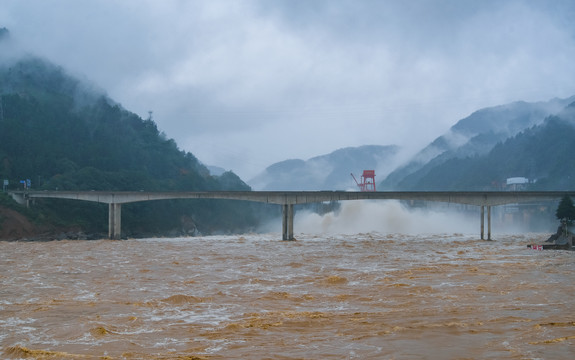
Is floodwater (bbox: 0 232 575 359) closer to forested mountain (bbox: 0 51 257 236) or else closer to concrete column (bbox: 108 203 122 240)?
concrete column (bbox: 108 203 122 240)

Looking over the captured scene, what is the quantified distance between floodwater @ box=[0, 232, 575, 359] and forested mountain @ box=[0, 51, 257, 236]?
7536 cm

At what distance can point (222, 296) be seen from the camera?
77.7 ft

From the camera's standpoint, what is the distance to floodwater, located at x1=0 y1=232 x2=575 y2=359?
45.8 feet

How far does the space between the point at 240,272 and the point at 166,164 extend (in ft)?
370

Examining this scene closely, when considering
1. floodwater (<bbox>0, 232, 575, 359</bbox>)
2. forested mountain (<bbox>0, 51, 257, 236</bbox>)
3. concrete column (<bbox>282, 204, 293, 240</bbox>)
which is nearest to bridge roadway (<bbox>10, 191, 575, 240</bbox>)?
concrete column (<bbox>282, 204, 293, 240</bbox>)

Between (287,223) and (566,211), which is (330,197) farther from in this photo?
(566,211)

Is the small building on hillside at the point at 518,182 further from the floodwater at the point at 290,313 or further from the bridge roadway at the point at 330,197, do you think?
the floodwater at the point at 290,313

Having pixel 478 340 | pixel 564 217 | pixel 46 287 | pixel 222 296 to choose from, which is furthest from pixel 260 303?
pixel 564 217

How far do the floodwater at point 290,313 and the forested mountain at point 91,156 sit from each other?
75.4 meters

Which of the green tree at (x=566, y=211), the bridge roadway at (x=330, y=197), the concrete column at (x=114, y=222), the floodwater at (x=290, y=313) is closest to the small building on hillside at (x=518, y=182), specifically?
the bridge roadway at (x=330, y=197)

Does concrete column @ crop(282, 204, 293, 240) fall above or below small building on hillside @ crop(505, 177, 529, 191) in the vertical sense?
below

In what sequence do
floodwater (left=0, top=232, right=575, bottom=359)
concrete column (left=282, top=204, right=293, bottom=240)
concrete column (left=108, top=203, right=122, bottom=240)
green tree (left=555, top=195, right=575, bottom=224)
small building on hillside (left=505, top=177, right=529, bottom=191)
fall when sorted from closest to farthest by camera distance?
floodwater (left=0, top=232, right=575, bottom=359) < green tree (left=555, top=195, right=575, bottom=224) < concrete column (left=282, top=204, right=293, bottom=240) < concrete column (left=108, top=203, right=122, bottom=240) < small building on hillside (left=505, top=177, right=529, bottom=191)

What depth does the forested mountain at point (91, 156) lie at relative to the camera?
4375 inches

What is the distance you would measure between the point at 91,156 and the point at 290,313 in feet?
389
